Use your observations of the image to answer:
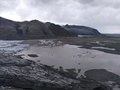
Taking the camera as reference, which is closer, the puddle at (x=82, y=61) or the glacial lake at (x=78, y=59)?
the puddle at (x=82, y=61)

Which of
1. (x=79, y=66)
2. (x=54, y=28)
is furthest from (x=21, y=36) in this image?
(x=79, y=66)

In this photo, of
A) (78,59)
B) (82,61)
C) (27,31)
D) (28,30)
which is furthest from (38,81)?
(28,30)

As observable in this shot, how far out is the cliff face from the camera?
120938mm

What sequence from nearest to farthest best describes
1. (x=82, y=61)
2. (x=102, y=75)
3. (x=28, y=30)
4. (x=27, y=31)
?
(x=102, y=75) < (x=82, y=61) < (x=27, y=31) < (x=28, y=30)

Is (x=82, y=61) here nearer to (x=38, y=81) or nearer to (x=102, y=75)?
(x=102, y=75)

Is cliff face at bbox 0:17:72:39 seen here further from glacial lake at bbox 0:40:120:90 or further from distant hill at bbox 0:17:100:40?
glacial lake at bbox 0:40:120:90

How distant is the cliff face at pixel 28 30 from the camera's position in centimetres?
12094

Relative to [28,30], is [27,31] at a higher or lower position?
lower

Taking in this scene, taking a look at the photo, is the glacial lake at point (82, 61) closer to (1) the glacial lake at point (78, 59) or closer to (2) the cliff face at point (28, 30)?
(1) the glacial lake at point (78, 59)

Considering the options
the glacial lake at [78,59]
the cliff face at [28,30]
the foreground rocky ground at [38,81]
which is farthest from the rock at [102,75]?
the cliff face at [28,30]

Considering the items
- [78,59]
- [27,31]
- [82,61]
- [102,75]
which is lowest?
[102,75]

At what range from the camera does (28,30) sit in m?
128

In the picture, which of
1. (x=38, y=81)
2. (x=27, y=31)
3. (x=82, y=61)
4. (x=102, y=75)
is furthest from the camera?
(x=27, y=31)

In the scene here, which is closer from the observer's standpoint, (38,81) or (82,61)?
(38,81)
